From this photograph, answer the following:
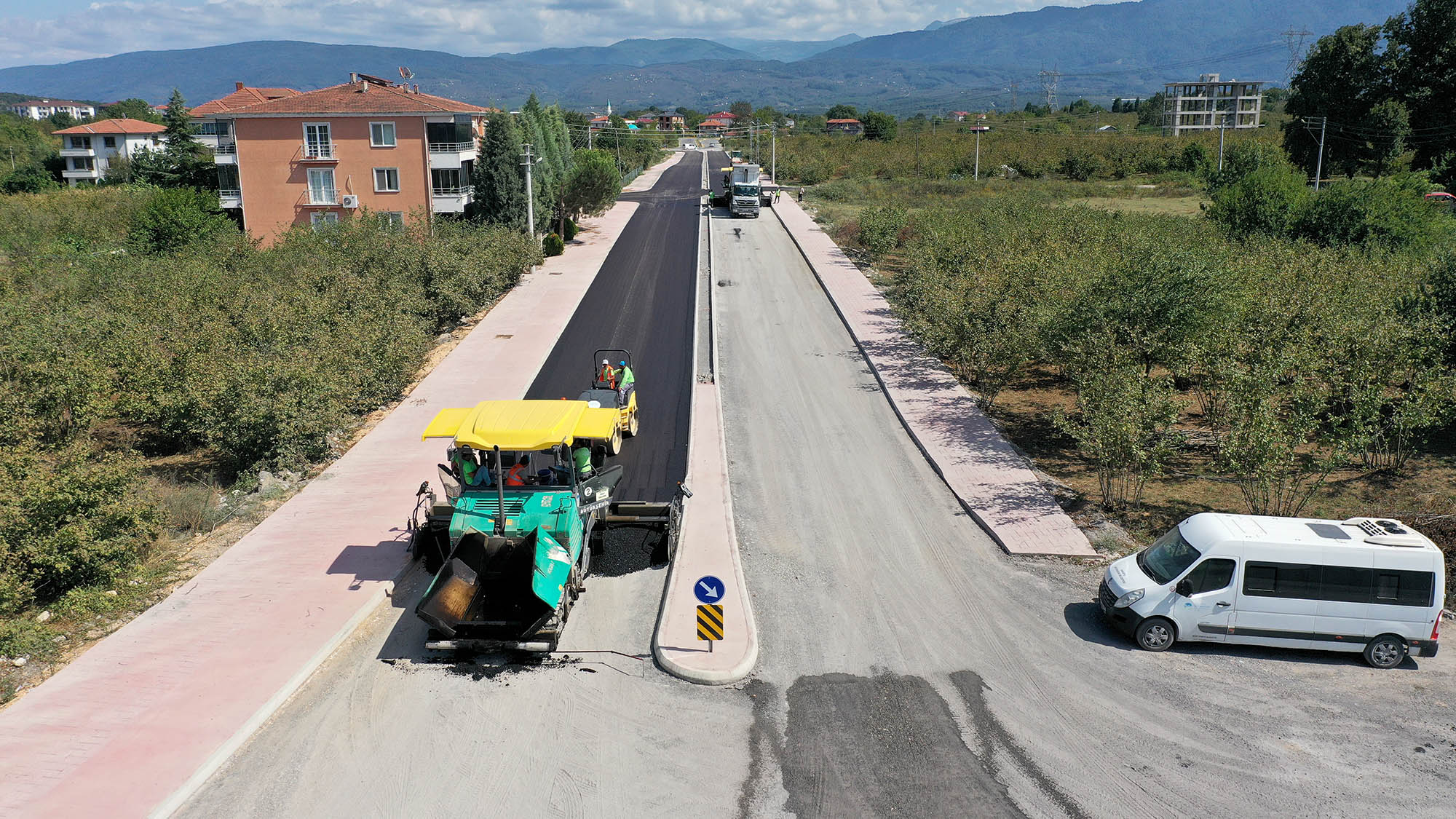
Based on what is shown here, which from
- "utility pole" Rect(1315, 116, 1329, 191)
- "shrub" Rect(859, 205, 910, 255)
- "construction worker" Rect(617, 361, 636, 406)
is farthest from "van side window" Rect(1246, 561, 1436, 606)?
"utility pole" Rect(1315, 116, 1329, 191)

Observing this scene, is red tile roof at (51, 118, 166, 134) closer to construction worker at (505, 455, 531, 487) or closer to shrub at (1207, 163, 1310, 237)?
shrub at (1207, 163, 1310, 237)

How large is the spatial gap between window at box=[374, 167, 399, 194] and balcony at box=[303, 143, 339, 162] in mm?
2141

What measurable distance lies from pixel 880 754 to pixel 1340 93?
61263mm

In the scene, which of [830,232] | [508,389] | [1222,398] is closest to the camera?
[1222,398]

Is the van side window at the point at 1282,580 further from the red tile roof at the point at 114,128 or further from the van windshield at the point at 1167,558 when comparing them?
the red tile roof at the point at 114,128

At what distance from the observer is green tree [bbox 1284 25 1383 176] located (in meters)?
53.3

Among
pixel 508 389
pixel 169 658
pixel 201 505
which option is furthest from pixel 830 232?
pixel 169 658

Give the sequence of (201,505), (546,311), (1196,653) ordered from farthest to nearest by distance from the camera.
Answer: (546,311) < (201,505) < (1196,653)

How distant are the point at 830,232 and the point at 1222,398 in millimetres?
28808

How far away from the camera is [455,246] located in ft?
101

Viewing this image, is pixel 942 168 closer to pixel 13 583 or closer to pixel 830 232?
pixel 830 232

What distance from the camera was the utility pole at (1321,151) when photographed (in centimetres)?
5178

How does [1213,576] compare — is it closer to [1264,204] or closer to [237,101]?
[1264,204]

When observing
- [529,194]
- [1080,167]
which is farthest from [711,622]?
[1080,167]
